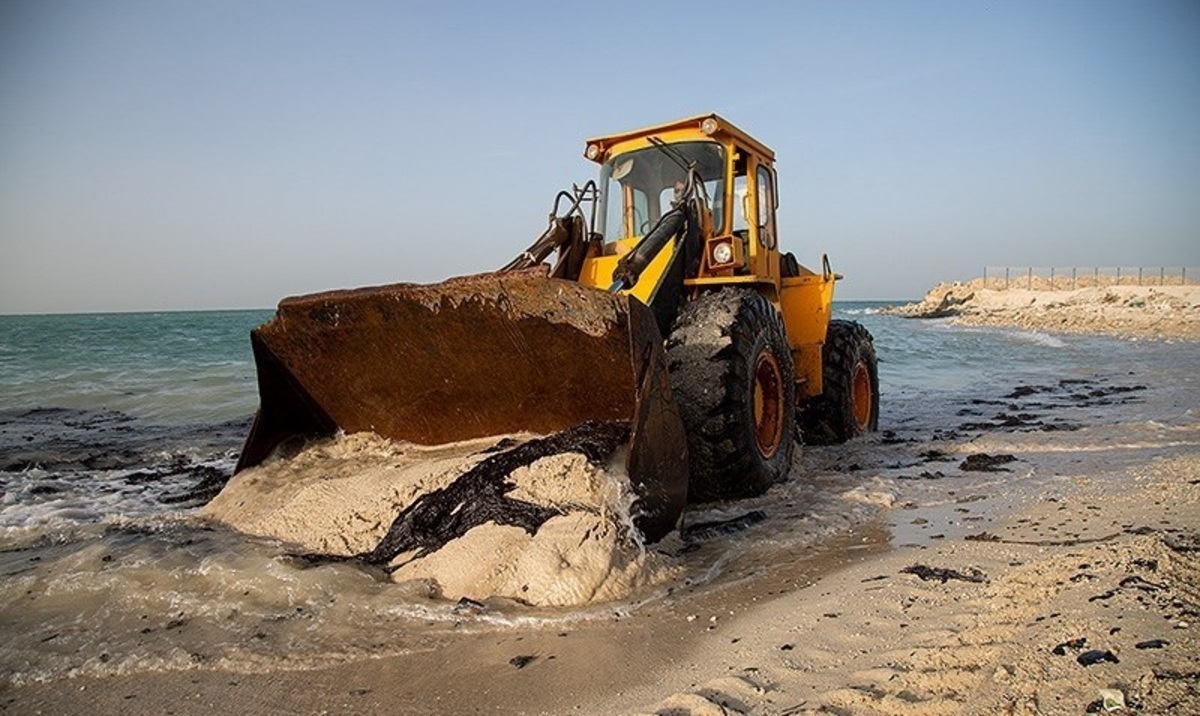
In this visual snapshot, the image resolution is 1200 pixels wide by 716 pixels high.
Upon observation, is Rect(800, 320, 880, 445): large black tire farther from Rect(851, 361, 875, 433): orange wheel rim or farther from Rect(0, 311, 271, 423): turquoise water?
Rect(0, 311, 271, 423): turquoise water

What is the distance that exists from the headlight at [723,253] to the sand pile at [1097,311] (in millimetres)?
24109

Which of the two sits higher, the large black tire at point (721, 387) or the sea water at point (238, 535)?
the large black tire at point (721, 387)

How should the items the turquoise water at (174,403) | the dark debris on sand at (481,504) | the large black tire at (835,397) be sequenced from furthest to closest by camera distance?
the large black tire at (835,397)
the turquoise water at (174,403)
the dark debris on sand at (481,504)

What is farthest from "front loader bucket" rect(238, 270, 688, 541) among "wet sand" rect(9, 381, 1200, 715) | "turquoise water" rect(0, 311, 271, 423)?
"turquoise water" rect(0, 311, 271, 423)

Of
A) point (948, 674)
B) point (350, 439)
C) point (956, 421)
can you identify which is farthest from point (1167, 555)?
point (956, 421)

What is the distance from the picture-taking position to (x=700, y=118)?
230 inches

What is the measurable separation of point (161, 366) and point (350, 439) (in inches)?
641

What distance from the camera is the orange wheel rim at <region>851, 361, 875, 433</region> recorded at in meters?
7.88

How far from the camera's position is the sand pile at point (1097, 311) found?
28438 mm

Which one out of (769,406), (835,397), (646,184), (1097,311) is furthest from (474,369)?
(1097,311)

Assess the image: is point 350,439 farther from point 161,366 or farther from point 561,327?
point 161,366

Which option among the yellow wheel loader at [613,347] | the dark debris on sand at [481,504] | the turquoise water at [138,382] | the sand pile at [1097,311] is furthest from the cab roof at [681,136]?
the sand pile at [1097,311]

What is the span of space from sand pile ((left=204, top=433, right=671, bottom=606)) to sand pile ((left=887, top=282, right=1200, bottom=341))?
26410 mm

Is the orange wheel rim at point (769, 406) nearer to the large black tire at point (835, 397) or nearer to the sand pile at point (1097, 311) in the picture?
the large black tire at point (835, 397)
